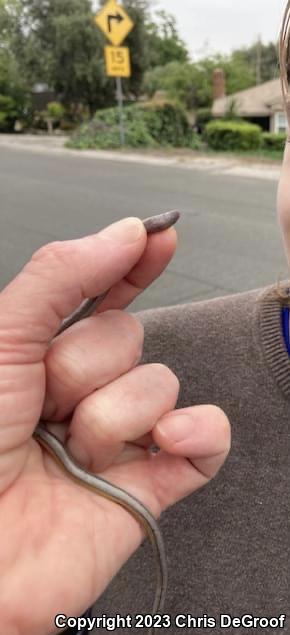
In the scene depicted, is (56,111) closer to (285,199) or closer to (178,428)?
(285,199)

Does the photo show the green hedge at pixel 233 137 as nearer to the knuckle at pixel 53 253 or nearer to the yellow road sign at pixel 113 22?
the yellow road sign at pixel 113 22

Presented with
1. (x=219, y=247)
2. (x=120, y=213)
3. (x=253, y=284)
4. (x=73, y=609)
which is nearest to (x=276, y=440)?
(x=73, y=609)

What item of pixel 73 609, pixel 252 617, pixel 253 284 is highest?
pixel 73 609

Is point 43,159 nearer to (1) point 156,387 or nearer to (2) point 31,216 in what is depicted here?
(2) point 31,216

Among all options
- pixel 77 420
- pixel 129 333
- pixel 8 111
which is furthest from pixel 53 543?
pixel 8 111

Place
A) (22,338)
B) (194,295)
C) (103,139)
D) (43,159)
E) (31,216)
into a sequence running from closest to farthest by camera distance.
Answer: (22,338)
(194,295)
(31,216)
(43,159)
(103,139)

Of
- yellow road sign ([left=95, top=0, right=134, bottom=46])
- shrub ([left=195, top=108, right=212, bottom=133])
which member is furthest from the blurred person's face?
shrub ([left=195, top=108, right=212, bottom=133])
